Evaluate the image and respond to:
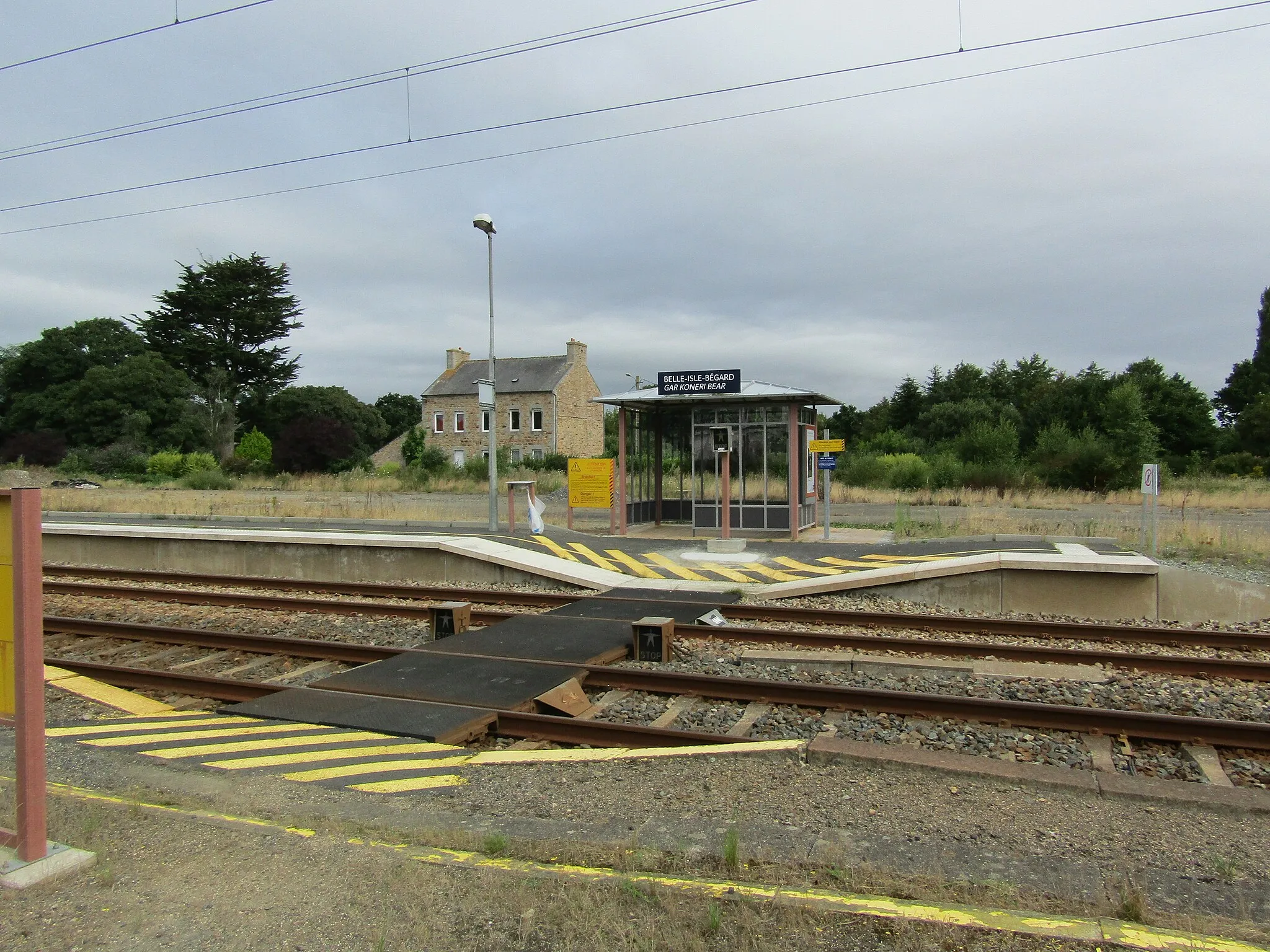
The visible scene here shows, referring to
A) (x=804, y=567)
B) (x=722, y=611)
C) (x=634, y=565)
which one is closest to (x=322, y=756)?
(x=722, y=611)

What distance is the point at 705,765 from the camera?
586 centimetres

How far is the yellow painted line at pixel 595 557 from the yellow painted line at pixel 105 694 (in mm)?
7835

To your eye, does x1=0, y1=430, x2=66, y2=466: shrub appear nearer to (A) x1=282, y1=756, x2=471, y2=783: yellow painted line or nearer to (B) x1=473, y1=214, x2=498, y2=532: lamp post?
(B) x1=473, y1=214, x2=498, y2=532: lamp post

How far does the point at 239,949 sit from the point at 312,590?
37.5 feet

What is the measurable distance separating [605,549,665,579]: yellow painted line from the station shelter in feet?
9.05

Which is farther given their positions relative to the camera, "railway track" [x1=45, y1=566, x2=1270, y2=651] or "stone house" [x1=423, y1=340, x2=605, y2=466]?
"stone house" [x1=423, y1=340, x2=605, y2=466]

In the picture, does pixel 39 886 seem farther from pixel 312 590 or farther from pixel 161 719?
pixel 312 590

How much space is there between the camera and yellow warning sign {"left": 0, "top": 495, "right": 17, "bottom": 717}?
3967 mm

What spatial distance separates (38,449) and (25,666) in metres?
64.9

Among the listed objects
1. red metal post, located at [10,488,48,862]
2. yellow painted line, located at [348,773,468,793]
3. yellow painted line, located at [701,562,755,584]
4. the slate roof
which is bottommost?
yellow painted line, located at [348,773,468,793]

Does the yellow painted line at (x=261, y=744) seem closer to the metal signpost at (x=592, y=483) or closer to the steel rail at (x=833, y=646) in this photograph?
the steel rail at (x=833, y=646)

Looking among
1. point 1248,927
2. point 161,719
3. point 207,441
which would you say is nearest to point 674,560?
point 161,719

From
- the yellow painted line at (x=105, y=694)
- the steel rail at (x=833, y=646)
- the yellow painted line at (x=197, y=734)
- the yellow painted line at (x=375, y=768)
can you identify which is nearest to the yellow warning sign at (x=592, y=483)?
the steel rail at (x=833, y=646)

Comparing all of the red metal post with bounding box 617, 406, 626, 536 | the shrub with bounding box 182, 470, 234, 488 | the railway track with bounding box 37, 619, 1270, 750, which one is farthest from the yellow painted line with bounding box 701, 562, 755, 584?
the shrub with bounding box 182, 470, 234, 488
